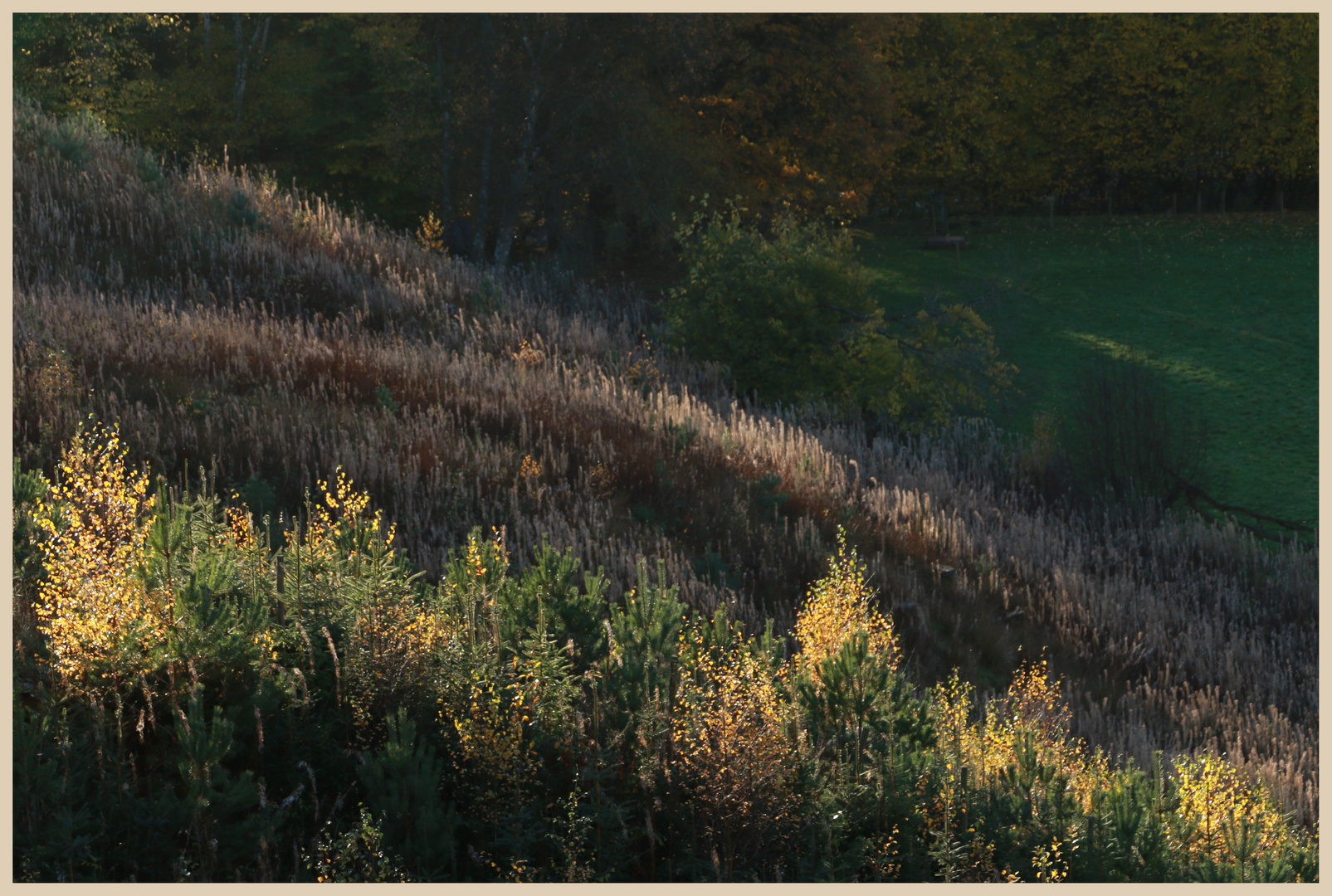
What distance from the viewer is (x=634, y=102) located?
23859mm

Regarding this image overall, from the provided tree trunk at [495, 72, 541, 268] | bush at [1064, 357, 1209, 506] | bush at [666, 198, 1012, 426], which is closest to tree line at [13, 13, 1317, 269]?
tree trunk at [495, 72, 541, 268]

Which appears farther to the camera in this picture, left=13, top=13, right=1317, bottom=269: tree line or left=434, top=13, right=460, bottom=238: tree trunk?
left=434, top=13, right=460, bottom=238: tree trunk

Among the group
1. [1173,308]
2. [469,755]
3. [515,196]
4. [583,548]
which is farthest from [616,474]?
[1173,308]

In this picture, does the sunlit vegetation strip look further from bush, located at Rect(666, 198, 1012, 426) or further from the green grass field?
the green grass field

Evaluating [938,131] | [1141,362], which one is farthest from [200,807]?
[938,131]

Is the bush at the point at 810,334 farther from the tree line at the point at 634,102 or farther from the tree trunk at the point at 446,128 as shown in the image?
the tree trunk at the point at 446,128

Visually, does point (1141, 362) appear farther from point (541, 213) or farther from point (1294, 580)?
point (541, 213)

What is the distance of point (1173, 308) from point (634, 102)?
15.1m

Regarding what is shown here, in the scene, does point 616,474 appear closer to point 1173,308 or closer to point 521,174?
point 521,174

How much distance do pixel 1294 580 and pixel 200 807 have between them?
1161cm

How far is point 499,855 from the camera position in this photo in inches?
132

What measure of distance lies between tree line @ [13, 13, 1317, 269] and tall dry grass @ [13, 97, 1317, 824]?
22.5ft

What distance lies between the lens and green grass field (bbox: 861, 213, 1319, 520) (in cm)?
1972

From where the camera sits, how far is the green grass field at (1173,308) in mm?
19719
